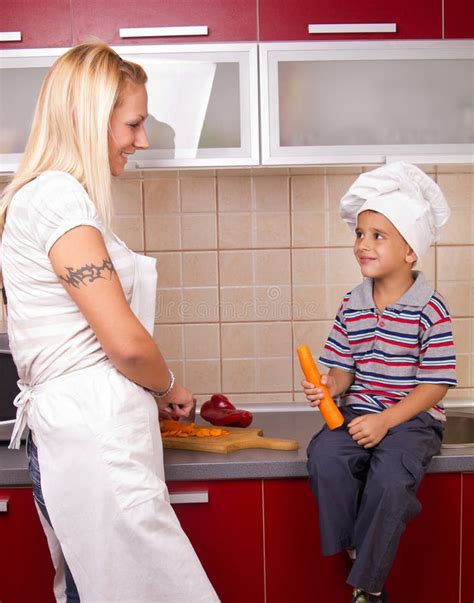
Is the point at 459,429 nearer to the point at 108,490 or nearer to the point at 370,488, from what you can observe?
the point at 370,488

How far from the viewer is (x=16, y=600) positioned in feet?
5.47

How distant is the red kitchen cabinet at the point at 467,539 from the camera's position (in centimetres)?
163

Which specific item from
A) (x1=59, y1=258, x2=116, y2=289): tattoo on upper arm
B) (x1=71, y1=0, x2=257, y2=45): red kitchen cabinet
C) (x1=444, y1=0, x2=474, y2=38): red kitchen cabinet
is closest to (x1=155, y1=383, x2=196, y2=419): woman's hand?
(x1=59, y1=258, x2=116, y2=289): tattoo on upper arm

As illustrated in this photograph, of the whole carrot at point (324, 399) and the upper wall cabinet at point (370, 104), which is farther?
the upper wall cabinet at point (370, 104)

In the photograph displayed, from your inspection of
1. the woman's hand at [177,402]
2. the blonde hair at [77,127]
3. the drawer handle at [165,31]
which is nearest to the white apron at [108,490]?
the woman's hand at [177,402]

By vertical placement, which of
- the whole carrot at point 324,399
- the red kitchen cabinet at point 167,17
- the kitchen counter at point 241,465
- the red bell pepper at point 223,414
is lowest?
the kitchen counter at point 241,465

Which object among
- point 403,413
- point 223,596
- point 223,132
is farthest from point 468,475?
point 223,132

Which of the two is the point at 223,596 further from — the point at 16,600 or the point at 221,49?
the point at 221,49

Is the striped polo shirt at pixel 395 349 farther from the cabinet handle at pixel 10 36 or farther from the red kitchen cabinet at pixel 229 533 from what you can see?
the cabinet handle at pixel 10 36

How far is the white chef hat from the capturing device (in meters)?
1.57

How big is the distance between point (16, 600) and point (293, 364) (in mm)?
997

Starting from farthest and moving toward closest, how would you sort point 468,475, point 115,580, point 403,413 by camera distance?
point 468,475 < point 403,413 < point 115,580

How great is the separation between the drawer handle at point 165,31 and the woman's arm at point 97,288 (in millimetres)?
846

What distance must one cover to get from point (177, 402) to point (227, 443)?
1.07ft
